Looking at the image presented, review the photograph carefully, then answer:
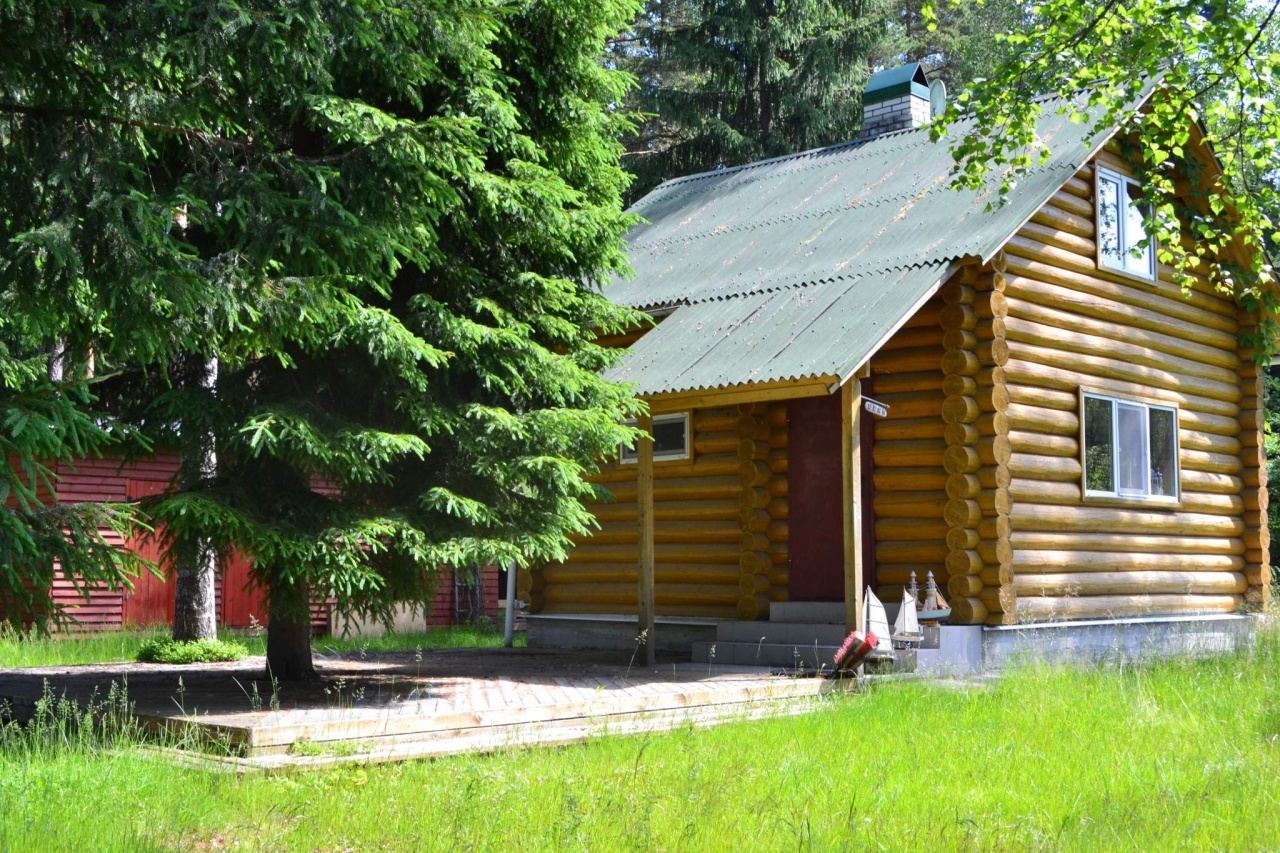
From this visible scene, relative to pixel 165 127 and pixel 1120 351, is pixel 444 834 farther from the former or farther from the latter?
pixel 1120 351

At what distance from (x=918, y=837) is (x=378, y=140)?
16.8 ft

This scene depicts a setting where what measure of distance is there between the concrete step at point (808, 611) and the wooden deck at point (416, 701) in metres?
1.28

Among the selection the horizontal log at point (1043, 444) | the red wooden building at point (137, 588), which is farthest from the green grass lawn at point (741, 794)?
the red wooden building at point (137, 588)

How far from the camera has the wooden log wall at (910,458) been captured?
13.2m

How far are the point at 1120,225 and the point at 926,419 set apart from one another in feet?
14.3

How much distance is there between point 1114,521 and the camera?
1480cm

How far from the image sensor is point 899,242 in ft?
44.5

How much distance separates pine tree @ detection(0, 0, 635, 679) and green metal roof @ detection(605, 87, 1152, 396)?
1.42 metres

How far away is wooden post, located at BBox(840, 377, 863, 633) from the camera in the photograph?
11.6 metres

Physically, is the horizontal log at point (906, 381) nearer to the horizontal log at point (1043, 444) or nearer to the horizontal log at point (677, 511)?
the horizontal log at point (1043, 444)

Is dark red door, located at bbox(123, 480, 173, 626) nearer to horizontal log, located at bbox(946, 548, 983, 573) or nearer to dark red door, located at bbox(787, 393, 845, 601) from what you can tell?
dark red door, located at bbox(787, 393, 845, 601)

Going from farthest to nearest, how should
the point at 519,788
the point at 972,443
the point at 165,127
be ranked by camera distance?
1. the point at 972,443
2. the point at 165,127
3. the point at 519,788

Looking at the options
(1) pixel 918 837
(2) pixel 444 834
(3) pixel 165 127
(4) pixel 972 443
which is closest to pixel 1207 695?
(4) pixel 972 443

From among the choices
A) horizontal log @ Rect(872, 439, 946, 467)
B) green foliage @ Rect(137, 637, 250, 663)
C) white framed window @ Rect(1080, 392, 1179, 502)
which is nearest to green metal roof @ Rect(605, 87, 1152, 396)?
horizontal log @ Rect(872, 439, 946, 467)
